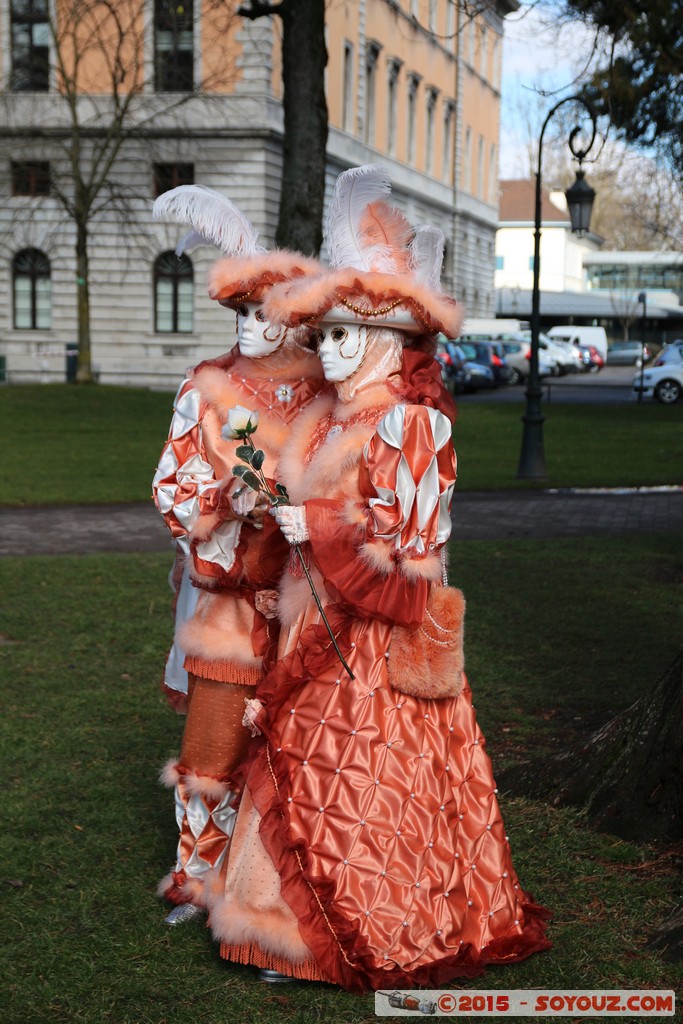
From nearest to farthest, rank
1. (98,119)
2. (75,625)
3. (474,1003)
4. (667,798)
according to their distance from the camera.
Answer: (474,1003)
(667,798)
(75,625)
(98,119)

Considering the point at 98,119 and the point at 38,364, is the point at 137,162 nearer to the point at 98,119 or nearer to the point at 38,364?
the point at 98,119

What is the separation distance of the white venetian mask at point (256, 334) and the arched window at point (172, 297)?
33.6 m

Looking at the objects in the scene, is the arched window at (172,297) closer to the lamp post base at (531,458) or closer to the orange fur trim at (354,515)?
the lamp post base at (531,458)


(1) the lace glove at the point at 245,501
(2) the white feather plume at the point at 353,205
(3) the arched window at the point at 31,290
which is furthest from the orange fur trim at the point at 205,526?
(3) the arched window at the point at 31,290

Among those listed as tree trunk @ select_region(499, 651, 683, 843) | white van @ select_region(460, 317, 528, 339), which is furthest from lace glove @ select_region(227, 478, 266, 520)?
white van @ select_region(460, 317, 528, 339)

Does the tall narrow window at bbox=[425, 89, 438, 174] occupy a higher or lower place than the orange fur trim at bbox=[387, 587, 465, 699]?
higher

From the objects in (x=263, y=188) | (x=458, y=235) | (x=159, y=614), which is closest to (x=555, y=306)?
(x=458, y=235)

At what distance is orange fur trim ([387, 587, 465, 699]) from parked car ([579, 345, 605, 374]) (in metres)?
54.4

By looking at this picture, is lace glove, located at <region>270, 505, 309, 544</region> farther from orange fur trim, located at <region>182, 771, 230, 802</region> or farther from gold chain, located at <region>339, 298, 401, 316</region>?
orange fur trim, located at <region>182, 771, 230, 802</region>

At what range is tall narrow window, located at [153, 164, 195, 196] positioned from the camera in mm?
36250

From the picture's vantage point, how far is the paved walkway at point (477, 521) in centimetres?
1213

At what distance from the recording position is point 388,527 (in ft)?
12.5

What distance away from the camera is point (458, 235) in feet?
195

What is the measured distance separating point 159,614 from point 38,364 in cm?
3021
